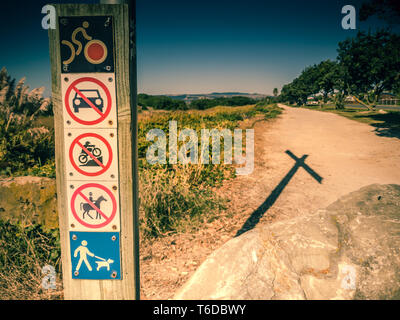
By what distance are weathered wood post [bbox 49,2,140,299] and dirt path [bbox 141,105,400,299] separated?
1210 mm

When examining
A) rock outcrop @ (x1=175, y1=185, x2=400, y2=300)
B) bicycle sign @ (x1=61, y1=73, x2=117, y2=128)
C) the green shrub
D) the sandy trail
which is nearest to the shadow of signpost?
the sandy trail

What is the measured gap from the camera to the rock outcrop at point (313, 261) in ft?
5.49

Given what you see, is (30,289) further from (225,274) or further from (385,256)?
(385,256)

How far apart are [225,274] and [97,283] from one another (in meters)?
0.89

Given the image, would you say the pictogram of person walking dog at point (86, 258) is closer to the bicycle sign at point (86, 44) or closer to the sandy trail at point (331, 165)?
the bicycle sign at point (86, 44)

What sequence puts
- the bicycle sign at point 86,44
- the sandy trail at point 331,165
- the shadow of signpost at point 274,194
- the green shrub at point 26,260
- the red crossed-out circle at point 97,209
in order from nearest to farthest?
the bicycle sign at point 86,44 → the red crossed-out circle at point 97,209 → the green shrub at point 26,260 → the shadow of signpost at point 274,194 → the sandy trail at point 331,165

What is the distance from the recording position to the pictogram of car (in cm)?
121

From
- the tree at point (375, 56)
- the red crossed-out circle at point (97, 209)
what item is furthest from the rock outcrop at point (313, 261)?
the tree at point (375, 56)

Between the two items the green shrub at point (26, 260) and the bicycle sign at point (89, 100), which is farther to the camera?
the green shrub at point (26, 260)

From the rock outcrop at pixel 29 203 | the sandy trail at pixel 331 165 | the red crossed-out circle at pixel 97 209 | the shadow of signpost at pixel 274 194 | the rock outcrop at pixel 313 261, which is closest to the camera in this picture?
the red crossed-out circle at pixel 97 209

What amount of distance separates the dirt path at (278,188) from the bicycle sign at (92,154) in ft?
5.12

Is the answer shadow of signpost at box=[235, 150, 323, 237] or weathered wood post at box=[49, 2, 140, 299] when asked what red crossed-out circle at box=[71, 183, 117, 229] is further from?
shadow of signpost at box=[235, 150, 323, 237]

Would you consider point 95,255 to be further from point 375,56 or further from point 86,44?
point 375,56

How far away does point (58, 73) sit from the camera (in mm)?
1211
